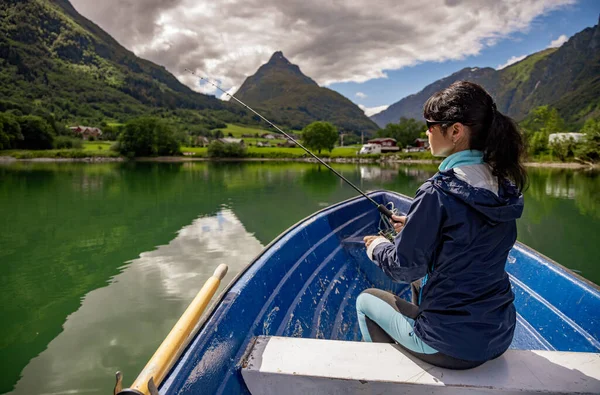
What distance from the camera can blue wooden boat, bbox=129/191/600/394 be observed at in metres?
1.86

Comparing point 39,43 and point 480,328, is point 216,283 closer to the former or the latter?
point 480,328

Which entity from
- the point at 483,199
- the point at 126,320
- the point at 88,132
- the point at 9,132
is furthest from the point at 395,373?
the point at 88,132

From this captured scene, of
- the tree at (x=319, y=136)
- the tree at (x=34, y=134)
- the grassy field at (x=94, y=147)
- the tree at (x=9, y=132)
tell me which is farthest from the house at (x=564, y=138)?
the tree at (x=9, y=132)

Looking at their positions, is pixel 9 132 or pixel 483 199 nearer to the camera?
pixel 483 199

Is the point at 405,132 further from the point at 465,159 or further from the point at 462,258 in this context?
→ the point at 462,258

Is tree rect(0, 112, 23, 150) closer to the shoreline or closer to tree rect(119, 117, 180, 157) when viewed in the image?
the shoreline

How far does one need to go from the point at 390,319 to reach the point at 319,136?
87.0 m

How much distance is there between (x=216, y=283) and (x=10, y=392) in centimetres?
324

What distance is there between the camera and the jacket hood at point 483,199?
5.15ft

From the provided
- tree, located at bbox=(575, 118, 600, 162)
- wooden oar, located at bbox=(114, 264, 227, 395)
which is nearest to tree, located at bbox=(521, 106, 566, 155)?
tree, located at bbox=(575, 118, 600, 162)

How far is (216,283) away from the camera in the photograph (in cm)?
207

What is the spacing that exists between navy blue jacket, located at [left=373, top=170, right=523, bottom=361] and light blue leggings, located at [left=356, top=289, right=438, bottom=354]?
0.13m

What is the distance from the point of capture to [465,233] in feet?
5.24

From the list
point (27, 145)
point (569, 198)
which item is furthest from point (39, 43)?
point (569, 198)
